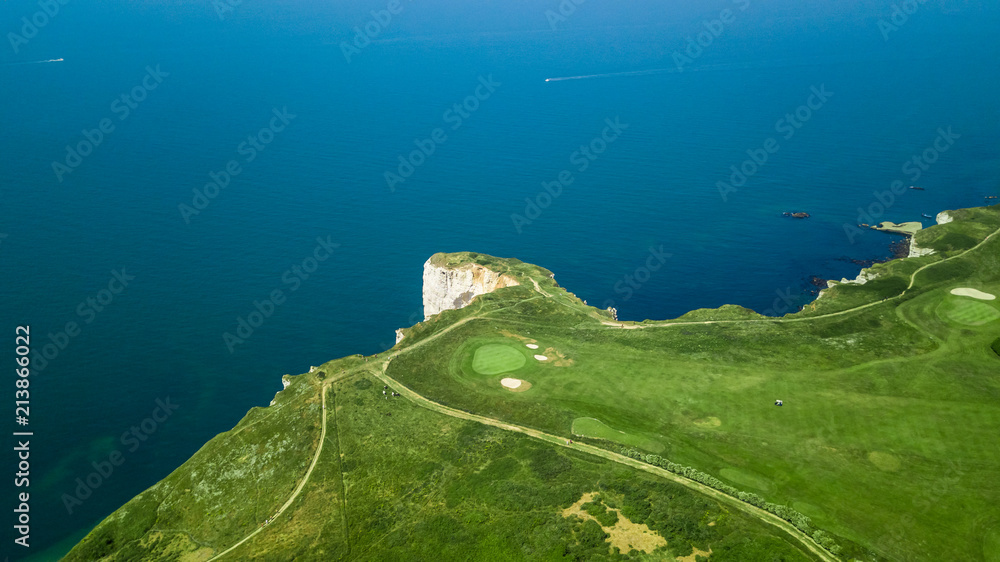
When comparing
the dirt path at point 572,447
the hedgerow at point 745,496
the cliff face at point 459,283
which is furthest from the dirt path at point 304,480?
the cliff face at point 459,283

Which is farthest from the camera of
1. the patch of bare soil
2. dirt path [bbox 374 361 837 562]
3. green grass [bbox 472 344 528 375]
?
green grass [bbox 472 344 528 375]

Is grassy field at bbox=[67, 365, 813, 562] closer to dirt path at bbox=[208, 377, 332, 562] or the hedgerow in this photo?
dirt path at bbox=[208, 377, 332, 562]

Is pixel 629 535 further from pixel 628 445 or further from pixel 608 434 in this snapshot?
pixel 608 434

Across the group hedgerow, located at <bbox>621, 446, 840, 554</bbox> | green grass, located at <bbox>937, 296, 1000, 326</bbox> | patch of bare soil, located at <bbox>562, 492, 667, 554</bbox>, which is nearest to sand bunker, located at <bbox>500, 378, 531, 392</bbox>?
hedgerow, located at <bbox>621, 446, 840, 554</bbox>

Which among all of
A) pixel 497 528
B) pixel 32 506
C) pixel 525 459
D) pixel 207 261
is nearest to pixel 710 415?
pixel 525 459

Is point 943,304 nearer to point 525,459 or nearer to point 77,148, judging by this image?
point 525,459

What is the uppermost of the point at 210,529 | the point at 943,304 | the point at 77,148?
Answer: the point at 77,148
